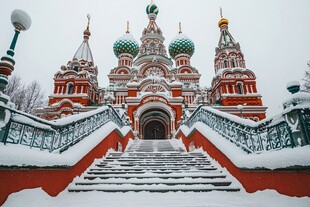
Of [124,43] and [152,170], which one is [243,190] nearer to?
[152,170]

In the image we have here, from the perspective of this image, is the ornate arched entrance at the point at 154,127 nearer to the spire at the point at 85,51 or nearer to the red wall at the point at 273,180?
the spire at the point at 85,51

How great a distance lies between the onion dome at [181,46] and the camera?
29.9m

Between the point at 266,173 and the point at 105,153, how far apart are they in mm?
4634

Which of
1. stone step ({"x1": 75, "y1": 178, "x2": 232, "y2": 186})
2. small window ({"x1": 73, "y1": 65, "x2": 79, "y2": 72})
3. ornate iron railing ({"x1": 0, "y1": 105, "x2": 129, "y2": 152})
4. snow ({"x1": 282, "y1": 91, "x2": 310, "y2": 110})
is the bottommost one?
stone step ({"x1": 75, "y1": 178, "x2": 232, "y2": 186})

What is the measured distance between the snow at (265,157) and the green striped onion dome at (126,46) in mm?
27549

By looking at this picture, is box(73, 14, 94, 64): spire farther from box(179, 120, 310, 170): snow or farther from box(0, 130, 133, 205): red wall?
box(179, 120, 310, 170): snow

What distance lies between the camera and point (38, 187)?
3051mm

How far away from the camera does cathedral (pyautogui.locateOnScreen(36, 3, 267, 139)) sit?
680 inches

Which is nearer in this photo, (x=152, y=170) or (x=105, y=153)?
(x=152, y=170)

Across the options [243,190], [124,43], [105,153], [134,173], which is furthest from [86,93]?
[243,190]

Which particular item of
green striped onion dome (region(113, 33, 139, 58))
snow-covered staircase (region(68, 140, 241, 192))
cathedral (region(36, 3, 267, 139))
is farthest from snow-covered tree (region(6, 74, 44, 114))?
snow-covered staircase (region(68, 140, 241, 192))

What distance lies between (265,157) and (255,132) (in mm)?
819

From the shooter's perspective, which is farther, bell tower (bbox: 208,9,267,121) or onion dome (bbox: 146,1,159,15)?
onion dome (bbox: 146,1,159,15)

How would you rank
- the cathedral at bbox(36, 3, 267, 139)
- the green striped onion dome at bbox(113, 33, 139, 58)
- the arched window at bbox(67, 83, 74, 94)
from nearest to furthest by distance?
the cathedral at bbox(36, 3, 267, 139), the arched window at bbox(67, 83, 74, 94), the green striped onion dome at bbox(113, 33, 139, 58)
